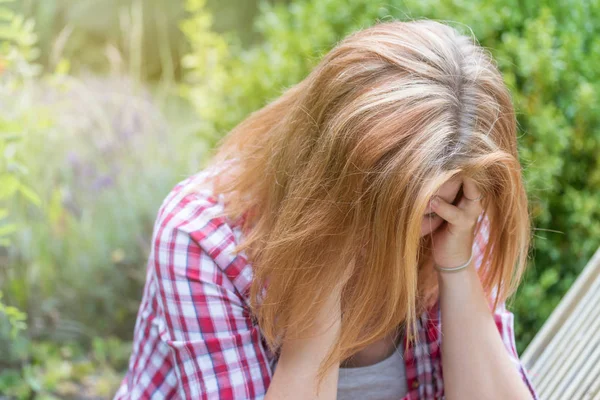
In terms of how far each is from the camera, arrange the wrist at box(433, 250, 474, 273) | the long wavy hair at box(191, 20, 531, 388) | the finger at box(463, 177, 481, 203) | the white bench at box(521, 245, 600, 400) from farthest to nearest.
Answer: the white bench at box(521, 245, 600, 400) < the wrist at box(433, 250, 474, 273) < the finger at box(463, 177, 481, 203) < the long wavy hair at box(191, 20, 531, 388)

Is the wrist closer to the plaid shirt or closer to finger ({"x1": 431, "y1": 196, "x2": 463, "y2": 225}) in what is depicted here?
finger ({"x1": 431, "y1": 196, "x2": 463, "y2": 225})

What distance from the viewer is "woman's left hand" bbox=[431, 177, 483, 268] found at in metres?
1.46

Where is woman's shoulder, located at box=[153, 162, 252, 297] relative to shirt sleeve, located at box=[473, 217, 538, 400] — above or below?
below

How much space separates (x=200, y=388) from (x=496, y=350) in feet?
2.28

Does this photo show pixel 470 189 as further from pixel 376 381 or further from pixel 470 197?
pixel 376 381

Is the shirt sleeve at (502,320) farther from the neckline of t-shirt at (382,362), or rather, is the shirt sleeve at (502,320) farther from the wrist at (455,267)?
the neckline of t-shirt at (382,362)

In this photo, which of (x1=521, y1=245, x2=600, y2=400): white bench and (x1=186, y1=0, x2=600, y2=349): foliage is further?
(x1=186, y1=0, x2=600, y2=349): foliage

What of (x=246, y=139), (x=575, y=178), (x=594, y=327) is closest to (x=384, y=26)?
(x=246, y=139)

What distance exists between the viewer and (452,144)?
1.31 m

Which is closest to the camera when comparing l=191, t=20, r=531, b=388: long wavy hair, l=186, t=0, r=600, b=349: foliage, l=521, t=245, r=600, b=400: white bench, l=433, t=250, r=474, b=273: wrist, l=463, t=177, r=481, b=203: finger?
l=191, t=20, r=531, b=388: long wavy hair

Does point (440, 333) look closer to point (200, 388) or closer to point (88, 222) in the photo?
point (200, 388)

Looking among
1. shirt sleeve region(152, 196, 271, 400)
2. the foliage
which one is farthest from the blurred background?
shirt sleeve region(152, 196, 271, 400)

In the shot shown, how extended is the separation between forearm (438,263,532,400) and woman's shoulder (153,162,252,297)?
0.48 metres

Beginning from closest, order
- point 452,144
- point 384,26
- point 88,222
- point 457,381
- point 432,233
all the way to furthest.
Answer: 1. point 452,144
2. point 384,26
3. point 432,233
4. point 457,381
5. point 88,222
